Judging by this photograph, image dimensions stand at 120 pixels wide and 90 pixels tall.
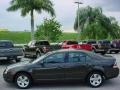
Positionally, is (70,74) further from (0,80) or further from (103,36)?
(103,36)

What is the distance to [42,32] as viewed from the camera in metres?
53.2

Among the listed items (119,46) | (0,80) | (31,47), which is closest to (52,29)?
(119,46)

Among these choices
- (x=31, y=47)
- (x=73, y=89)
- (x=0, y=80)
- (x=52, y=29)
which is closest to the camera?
(x=73, y=89)

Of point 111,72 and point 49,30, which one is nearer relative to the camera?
point 111,72

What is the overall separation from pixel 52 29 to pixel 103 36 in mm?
12048

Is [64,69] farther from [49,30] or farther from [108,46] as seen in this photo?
[49,30]

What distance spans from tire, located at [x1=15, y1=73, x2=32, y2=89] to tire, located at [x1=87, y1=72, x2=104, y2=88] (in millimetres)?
2192

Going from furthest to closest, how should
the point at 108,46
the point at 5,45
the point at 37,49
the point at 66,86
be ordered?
the point at 108,46
the point at 37,49
the point at 5,45
the point at 66,86

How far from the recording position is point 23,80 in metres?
12.2

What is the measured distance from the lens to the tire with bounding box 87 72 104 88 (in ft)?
40.0

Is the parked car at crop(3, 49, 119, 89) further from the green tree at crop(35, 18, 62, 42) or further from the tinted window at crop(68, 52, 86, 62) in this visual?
the green tree at crop(35, 18, 62, 42)

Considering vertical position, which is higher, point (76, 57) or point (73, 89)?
point (76, 57)

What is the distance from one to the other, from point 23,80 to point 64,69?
156cm

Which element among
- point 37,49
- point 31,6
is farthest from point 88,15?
point 37,49
